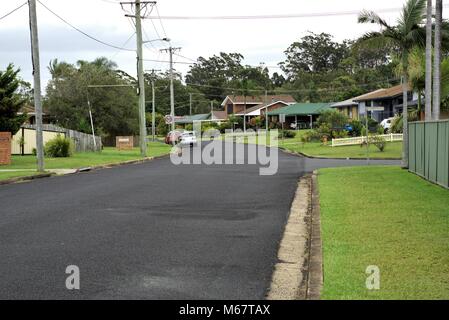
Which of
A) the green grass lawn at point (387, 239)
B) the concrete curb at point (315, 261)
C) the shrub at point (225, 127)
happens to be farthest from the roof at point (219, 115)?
the concrete curb at point (315, 261)

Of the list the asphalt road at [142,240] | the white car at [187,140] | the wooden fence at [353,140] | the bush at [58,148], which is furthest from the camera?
the white car at [187,140]

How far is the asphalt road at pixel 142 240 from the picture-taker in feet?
23.7

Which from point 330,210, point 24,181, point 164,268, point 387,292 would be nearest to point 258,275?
point 164,268

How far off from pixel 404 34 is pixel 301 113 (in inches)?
2610

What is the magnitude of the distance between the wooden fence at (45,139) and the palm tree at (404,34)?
2619cm

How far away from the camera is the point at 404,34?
22.8 meters

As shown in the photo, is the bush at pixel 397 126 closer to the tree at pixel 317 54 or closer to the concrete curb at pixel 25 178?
the concrete curb at pixel 25 178

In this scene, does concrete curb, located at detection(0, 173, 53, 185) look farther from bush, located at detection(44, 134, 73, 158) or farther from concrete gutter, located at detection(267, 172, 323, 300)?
bush, located at detection(44, 134, 73, 158)

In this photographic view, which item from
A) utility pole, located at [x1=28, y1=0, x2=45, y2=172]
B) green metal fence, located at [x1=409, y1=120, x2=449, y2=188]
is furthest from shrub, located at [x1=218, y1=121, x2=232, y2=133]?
Answer: green metal fence, located at [x1=409, y1=120, x2=449, y2=188]

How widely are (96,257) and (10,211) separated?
5.72 meters

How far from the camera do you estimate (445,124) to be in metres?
15.1

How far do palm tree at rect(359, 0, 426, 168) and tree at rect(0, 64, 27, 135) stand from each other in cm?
1891

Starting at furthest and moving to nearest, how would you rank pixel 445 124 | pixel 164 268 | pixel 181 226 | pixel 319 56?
pixel 319 56 < pixel 445 124 < pixel 181 226 < pixel 164 268
